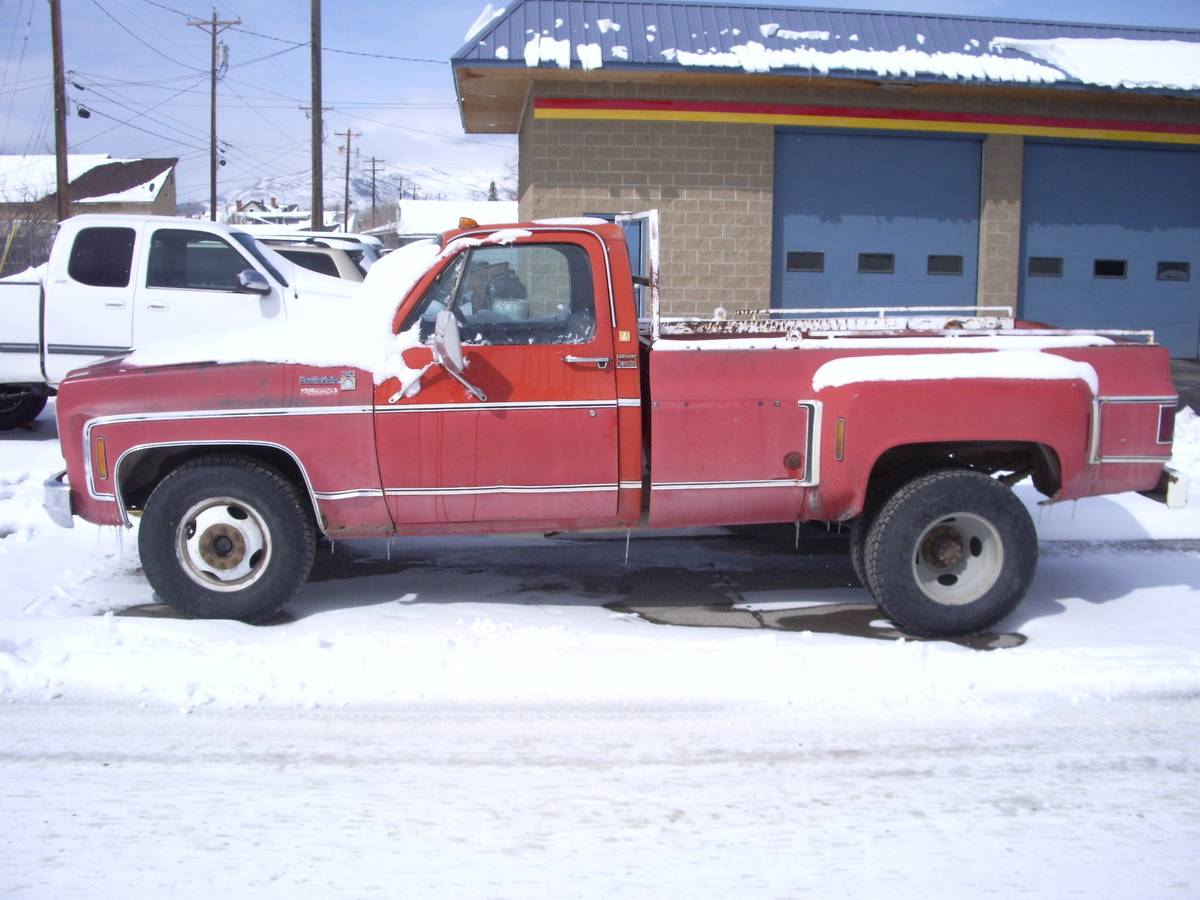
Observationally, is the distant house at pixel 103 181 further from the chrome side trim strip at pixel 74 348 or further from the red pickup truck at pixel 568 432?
the red pickup truck at pixel 568 432

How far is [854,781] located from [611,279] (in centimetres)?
277

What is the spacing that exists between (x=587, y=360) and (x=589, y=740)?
6.45 ft

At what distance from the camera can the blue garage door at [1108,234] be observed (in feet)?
50.8

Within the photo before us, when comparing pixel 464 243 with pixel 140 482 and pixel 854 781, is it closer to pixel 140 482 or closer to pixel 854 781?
pixel 140 482

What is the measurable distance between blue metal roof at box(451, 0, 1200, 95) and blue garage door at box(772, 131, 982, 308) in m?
1.17

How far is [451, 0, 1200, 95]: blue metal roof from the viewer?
13203 millimetres

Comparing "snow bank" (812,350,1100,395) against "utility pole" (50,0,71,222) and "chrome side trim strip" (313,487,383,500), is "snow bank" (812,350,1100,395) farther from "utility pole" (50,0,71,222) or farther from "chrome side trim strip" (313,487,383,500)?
"utility pole" (50,0,71,222)

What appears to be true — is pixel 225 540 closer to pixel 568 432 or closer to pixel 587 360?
pixel 568 432

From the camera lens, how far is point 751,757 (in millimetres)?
4113

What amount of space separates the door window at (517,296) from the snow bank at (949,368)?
131cm

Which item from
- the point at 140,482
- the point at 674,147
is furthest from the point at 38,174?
the point at 140,482

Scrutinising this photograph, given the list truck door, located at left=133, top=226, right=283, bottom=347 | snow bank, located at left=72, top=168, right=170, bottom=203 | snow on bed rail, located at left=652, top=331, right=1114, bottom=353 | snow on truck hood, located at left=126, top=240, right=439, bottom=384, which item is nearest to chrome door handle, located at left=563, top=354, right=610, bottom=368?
snow on bed rail, located at left=652, top=331, right=1114, bottom=353

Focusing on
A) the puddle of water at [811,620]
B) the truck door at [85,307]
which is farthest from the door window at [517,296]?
the truck door at [85,307]

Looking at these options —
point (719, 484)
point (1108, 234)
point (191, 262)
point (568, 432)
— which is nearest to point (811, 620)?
point (719, 484)
